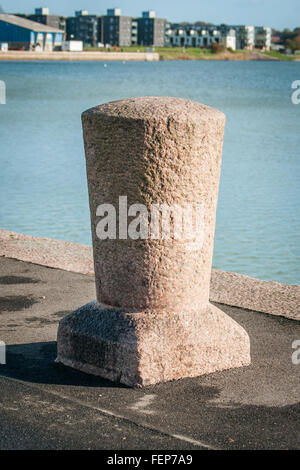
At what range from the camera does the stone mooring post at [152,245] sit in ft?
14.8

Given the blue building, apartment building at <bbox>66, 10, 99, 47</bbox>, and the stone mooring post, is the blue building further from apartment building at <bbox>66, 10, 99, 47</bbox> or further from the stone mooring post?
the stone mooring post

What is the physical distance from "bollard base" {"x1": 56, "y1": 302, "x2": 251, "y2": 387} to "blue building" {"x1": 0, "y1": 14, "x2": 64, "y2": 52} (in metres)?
128

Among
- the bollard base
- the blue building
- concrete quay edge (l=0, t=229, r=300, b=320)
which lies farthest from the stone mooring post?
the blue building

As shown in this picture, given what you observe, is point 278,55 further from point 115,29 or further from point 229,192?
point 229,192

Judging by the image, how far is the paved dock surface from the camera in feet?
12.4

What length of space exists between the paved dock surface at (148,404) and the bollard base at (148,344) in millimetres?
73

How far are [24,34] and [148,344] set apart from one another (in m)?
132

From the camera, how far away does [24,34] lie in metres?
130

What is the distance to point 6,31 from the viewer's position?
133375 mm

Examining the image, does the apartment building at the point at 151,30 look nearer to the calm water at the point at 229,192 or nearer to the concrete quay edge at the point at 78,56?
the concrete quay edge at the point at 78,56

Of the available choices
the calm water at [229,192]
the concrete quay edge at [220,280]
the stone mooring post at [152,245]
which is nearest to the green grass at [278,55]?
the calm water at [229,192]

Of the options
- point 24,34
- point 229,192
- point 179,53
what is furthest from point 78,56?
point 229,192

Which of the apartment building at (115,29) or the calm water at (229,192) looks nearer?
the calm water at (229,192)
